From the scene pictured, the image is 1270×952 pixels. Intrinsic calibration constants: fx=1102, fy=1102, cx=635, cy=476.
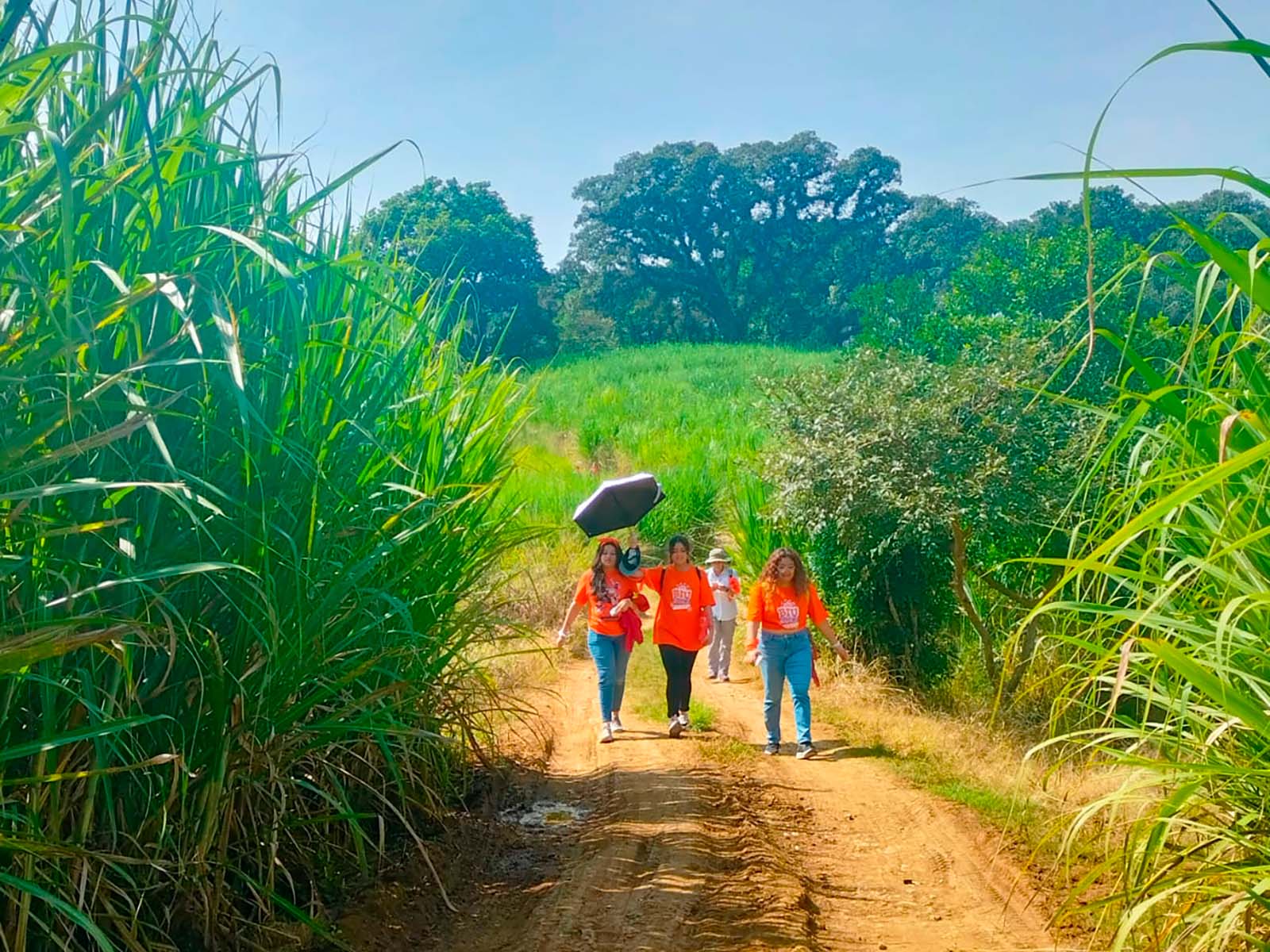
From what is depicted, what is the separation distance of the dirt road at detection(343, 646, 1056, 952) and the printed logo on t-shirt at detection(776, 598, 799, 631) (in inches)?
38.3

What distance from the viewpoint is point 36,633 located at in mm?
2195

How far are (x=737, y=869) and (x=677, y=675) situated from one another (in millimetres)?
3376

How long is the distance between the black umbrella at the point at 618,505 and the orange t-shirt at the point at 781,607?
1613 mm

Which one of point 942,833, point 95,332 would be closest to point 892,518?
point 942,833

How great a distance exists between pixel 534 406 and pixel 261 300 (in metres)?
2.58

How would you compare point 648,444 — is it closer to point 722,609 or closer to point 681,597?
point 722,609

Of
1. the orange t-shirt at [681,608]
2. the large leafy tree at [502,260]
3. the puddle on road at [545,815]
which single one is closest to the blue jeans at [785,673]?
the orange t-shirt at [681,608]

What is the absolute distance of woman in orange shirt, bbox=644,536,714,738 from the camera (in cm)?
862

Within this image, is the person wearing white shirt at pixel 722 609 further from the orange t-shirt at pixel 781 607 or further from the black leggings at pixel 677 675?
the orange t-shirt at pixel 781 607

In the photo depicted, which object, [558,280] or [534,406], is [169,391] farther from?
[558,280]

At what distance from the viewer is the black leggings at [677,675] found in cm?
865

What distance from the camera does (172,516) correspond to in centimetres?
310

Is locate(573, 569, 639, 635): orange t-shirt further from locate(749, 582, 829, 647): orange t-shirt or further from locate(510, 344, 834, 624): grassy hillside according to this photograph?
locate(749, 582, 829, 647): orange t-shirt

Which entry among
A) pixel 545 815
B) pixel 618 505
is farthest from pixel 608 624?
pixel 545 815
